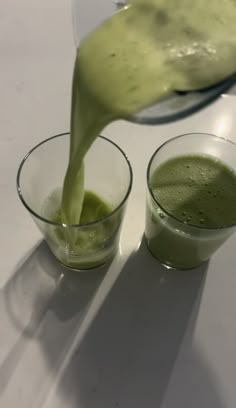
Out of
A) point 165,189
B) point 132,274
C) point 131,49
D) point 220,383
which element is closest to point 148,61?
point 131,49

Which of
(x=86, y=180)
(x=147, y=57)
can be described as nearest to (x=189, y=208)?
(x=86, y=180)

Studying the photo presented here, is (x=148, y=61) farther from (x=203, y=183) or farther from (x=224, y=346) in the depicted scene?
(x=224, y=346)

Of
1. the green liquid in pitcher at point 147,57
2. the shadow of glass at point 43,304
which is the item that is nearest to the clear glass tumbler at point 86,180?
the shadow of glass at point 43,304

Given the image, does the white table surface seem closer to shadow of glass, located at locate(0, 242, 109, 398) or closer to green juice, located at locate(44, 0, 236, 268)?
shadow of glass, located at locate(0, 242, 109, 398)

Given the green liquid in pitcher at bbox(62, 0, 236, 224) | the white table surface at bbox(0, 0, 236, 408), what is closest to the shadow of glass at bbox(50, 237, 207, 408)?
the white table surface at bbox(0, 0, 236, 408)

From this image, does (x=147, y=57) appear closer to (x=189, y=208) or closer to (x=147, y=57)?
(x=147, y=57)

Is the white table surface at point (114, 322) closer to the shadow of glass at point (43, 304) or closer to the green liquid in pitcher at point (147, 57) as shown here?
the shadow of glass at point (43, 304)

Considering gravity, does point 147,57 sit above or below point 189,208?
above
